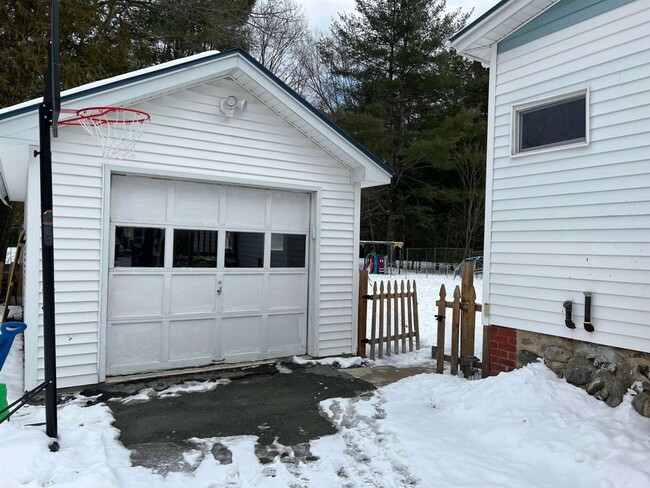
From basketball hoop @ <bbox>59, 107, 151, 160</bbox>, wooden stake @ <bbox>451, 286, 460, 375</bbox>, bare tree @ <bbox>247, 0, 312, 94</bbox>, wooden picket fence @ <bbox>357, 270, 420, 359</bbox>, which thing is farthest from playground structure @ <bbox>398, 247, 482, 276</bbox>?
basketball hoop @ <bbox>59, 107, 151, 160</bbox>

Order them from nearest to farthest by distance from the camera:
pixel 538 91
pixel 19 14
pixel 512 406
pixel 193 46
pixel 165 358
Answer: pixel 512 406 → pixel 538 91 → pixel 165 358 → pixel 19 14 → pixel 193 46

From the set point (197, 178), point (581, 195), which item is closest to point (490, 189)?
point (581, 195)

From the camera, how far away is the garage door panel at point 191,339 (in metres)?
6.25

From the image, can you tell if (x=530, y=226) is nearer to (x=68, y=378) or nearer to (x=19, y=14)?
(x=68, y=378)

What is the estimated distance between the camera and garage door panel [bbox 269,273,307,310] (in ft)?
23.2

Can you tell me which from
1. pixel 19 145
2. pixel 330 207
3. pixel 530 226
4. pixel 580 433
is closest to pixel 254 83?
pixel 330 207

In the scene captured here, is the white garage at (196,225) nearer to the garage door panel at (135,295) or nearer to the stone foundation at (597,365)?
the garage door panel at (135,295)

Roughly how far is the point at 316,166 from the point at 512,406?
433 centimetres

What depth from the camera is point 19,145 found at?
5086 mm

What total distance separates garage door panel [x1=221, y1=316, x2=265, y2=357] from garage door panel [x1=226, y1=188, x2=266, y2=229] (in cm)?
135

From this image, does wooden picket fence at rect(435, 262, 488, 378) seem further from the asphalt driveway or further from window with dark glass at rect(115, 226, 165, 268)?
window with dark glass at rect(115, 226, 165, 268)

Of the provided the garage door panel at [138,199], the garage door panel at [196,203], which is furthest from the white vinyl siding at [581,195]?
the garage door panel at [138,199]

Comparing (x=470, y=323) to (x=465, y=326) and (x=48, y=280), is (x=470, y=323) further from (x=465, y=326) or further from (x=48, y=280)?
(x=48, y=280)

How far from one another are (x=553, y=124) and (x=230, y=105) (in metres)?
4.05
